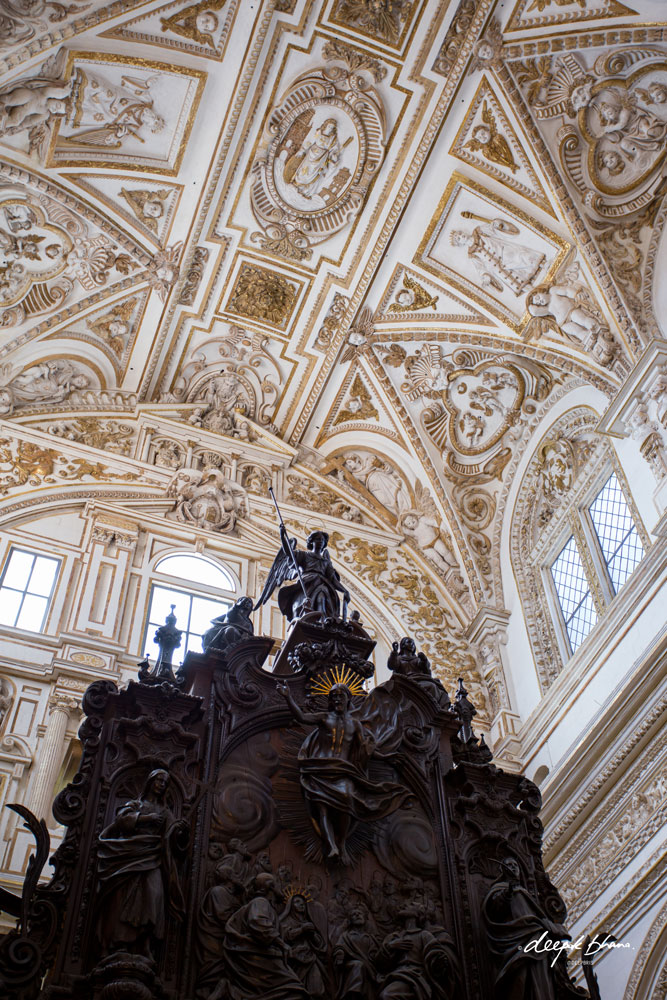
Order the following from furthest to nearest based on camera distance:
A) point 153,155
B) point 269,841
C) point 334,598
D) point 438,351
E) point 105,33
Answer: point 438,351
point 153,155
point 105,33
point 334,598
point 269,841

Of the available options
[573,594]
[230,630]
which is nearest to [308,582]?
[230,630]

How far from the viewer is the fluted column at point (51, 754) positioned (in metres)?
9.30

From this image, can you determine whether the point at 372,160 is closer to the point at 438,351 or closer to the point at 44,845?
the point at 438,351

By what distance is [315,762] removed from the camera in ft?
21.4

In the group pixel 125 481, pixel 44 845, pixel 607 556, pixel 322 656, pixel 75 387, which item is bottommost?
pixel 44 845

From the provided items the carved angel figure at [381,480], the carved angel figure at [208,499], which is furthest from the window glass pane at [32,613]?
the carved angel figure at [381,480]

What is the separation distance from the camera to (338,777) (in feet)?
21.3

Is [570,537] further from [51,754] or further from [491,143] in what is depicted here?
[51,754]

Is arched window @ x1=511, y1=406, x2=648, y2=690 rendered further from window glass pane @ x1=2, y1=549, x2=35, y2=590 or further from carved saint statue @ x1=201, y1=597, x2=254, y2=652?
window glass pane @ x1=2, y1=549, x2=35, y2=590

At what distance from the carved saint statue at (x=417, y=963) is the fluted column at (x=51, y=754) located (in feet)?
14.1

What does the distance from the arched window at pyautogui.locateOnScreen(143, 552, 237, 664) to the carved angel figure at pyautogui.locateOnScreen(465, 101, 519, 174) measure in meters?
6.31

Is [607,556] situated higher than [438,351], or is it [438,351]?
[438,351]

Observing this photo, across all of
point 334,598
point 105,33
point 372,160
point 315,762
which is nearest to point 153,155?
point 105,33

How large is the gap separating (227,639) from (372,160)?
8378 millimetres
